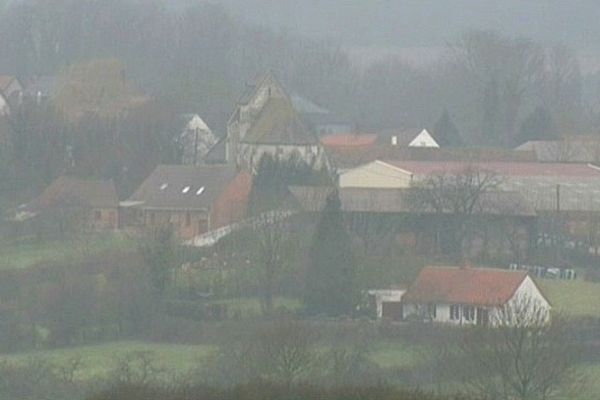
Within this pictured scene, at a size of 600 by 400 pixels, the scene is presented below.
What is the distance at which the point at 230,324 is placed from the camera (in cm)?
1686

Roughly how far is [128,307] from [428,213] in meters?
5.83

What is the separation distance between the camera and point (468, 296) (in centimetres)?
1778

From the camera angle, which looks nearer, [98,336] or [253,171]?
[98,336]

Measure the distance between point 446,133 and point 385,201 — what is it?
13.0 m

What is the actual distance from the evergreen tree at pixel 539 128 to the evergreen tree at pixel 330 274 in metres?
15.5

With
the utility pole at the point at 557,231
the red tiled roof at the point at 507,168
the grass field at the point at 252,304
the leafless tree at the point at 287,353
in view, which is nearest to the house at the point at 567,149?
the red tiled roof at the point at 507,168

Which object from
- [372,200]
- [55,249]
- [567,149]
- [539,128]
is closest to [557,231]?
[372,200]

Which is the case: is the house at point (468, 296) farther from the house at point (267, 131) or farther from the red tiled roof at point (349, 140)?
the red tiled roof at point (349, 140)

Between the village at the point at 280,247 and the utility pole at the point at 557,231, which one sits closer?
the village at the point at 280,247

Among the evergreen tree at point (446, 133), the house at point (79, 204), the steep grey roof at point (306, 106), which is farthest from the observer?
the steep grey roof at point (306, 106)

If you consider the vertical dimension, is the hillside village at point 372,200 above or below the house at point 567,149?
below

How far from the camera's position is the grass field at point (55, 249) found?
65.1ft

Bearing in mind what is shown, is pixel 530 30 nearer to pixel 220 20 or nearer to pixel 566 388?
pixel 220 20

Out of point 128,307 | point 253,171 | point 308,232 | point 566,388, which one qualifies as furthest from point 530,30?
point 566,388
